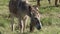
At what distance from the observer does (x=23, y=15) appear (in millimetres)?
6918

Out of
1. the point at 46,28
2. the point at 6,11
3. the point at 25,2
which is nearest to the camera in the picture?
the point at 25,2

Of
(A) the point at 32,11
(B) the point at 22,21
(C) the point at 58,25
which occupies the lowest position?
(C) the point at 58,25

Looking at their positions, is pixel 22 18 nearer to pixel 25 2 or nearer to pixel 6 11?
pixel 25 2

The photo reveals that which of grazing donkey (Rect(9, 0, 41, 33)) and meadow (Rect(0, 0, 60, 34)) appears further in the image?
meadow (Rect(0, 0, 60, 34))

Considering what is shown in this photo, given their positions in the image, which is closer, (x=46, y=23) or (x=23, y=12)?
(x=23, y=12)

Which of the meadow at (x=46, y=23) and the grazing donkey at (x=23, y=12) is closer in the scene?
the grazing donkey at (x=23, y=12)

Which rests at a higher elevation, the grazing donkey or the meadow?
the grazing donkey

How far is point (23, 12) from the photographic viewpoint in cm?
679

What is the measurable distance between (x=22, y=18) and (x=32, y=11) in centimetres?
90

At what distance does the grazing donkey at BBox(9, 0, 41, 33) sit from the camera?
6.34 meters

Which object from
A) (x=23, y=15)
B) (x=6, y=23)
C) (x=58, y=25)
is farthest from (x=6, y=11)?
(x=23, y=15)

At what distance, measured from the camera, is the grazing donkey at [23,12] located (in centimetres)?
634

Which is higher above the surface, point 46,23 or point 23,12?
point 23,12

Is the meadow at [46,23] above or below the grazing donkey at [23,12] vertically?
below
